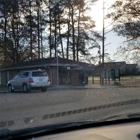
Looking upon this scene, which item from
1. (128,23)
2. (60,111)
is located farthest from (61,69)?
(60,111)

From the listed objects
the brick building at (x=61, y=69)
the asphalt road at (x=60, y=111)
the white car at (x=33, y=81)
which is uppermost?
the brick building at (x=61, y=69)

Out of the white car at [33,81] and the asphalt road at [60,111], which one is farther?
the white car at [33,81]

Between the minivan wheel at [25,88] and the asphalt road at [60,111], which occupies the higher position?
the minivan wheel at [25,88]

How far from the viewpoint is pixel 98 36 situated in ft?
154

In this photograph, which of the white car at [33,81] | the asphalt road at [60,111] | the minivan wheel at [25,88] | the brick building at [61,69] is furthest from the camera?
the brick building at [61,69]

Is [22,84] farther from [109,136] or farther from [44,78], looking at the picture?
[109,136]

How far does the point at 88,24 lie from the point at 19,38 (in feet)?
31.1

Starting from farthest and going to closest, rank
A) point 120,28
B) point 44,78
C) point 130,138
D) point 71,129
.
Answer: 1. point 120,28
2. point 44,78
3. point 71,129
4. point 130,138

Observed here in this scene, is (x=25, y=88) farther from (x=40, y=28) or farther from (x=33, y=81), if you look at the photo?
(x=40, y=28)

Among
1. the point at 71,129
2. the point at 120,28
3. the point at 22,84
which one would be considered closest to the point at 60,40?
the point at 120,28

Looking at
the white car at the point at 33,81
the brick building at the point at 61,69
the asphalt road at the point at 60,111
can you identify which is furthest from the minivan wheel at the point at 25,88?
the brick building at the point at 61,69

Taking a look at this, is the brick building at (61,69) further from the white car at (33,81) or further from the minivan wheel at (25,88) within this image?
the minivan wheel at (25,88)

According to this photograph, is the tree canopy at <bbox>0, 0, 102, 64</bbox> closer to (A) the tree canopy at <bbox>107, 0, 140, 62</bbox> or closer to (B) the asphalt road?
(A) the tree canopy at <bbox>107, 0, 140, 62</bbox>

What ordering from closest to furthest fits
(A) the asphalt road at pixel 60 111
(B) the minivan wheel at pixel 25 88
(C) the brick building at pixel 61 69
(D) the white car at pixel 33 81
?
(A) the asphalt road at pixel 60 111 < (D) the white car at pixel 33 81 < (B) the minivan wheel at pixel 25 88 < (C) the brick building at pixel 61 69
